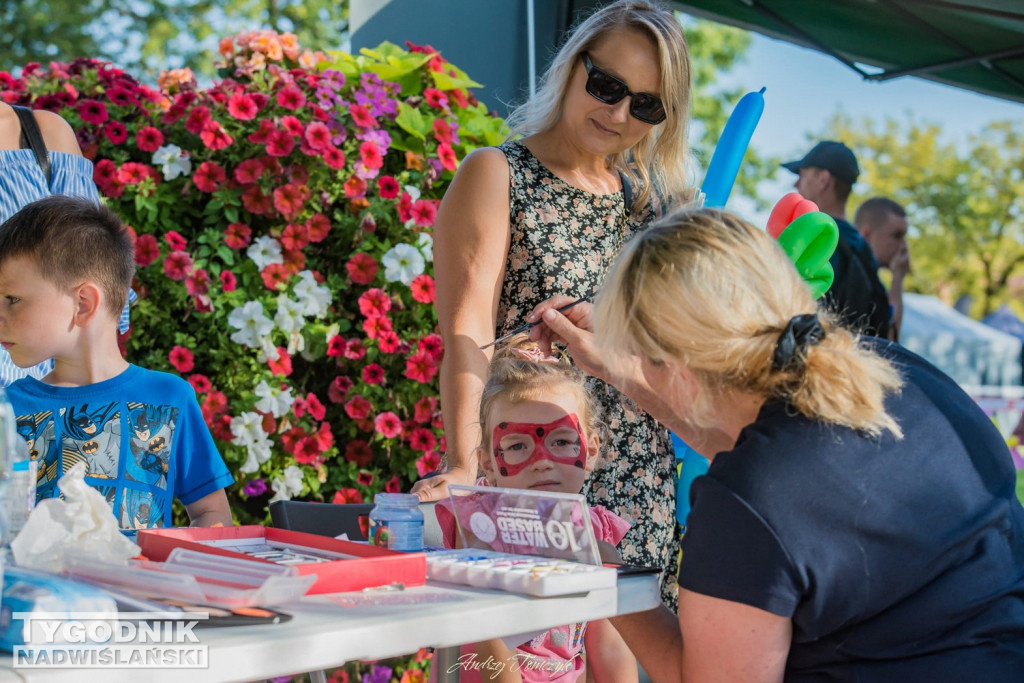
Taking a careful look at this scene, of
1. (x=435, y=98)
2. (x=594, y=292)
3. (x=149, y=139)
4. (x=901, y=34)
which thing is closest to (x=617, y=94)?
(x=594, y=292)

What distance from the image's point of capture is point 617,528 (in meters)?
2.06

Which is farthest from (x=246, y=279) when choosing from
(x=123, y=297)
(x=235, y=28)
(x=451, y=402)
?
(x=235, y=28)

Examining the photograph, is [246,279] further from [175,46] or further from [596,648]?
[175,46]

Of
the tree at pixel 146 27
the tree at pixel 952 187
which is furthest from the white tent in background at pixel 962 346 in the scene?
the tree at pixel 146 27

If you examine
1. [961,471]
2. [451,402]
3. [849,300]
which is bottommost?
[849,300]

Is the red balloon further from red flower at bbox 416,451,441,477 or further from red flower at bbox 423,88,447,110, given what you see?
red flower at bbox 423,88,447,110

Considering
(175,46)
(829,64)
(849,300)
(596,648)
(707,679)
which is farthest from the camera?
(829,64)

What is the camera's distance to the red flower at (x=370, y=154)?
3.56 meters

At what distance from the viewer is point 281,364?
3.46 m

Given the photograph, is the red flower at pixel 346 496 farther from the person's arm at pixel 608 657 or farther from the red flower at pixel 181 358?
the person's arm at pixel 608 657

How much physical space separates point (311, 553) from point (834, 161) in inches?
170

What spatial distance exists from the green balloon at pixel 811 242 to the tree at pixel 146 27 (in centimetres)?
1497

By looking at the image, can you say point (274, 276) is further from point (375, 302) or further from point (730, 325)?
point (730, 325)

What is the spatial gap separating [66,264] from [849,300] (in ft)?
11.7
